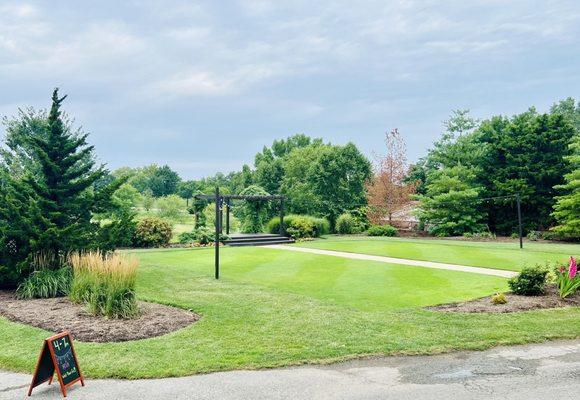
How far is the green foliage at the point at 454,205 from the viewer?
1119 inches

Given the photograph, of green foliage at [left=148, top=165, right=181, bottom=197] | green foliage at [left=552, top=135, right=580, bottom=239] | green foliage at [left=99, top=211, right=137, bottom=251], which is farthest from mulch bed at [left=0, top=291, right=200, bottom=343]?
green foliage at [left=148, top=165, right=181, bottom=197]

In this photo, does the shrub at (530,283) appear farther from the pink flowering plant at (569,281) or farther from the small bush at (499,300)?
A: the small bush at (499,300)

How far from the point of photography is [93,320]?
305 inches

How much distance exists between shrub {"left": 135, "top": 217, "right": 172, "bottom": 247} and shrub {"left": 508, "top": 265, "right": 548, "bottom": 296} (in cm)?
1696

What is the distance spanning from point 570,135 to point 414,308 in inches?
1027

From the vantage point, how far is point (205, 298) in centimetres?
955

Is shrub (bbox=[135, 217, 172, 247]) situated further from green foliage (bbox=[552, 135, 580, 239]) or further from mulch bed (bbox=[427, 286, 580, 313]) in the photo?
green foliage (bbox=[552, 135, 580, 239])

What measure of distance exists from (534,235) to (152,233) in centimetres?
2099

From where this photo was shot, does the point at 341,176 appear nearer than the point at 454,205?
No

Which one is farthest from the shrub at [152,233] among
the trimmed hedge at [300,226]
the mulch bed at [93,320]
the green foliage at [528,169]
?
the green foliage at [528,169]

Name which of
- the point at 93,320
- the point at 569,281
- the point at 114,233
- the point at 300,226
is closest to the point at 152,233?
the point at 300,226

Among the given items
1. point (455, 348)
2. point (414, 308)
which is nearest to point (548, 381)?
point (455, 348)

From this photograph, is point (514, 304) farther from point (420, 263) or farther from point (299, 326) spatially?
point (420, 263)

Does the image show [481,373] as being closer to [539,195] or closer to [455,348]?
[455,348]
